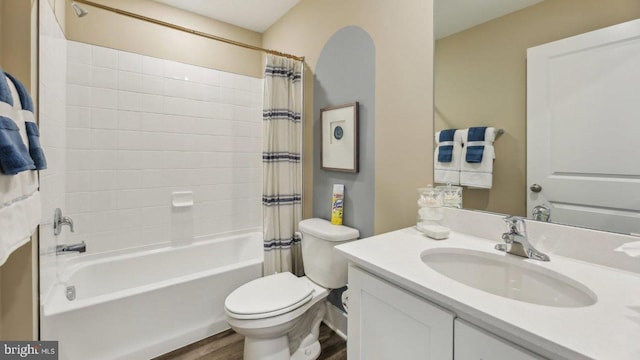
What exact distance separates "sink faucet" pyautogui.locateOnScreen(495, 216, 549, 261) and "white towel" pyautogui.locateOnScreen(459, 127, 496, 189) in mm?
231

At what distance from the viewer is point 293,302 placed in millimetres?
1396

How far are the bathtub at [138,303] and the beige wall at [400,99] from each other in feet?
3.89

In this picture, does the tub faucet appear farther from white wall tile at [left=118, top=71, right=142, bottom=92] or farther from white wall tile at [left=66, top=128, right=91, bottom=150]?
white wall tile at [left=118, top=71, right=142, bottom=92]

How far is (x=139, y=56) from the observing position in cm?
207

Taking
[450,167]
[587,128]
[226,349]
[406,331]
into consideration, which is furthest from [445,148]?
[226,349]

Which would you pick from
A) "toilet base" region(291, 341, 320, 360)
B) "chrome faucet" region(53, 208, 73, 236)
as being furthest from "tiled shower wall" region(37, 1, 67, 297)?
"toilet base" region(291, 341, 320, 360)

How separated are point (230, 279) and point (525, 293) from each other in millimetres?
1685

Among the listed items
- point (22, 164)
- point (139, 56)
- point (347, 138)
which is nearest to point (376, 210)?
point (347, 138)

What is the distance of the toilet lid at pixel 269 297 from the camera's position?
4.32 ft

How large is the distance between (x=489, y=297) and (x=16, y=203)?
1376 mm

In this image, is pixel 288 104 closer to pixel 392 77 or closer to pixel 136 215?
pixel 392 77

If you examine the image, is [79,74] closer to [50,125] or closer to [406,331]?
[50,125]

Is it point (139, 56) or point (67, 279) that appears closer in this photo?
point (67, 279)

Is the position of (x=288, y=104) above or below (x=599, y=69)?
above
